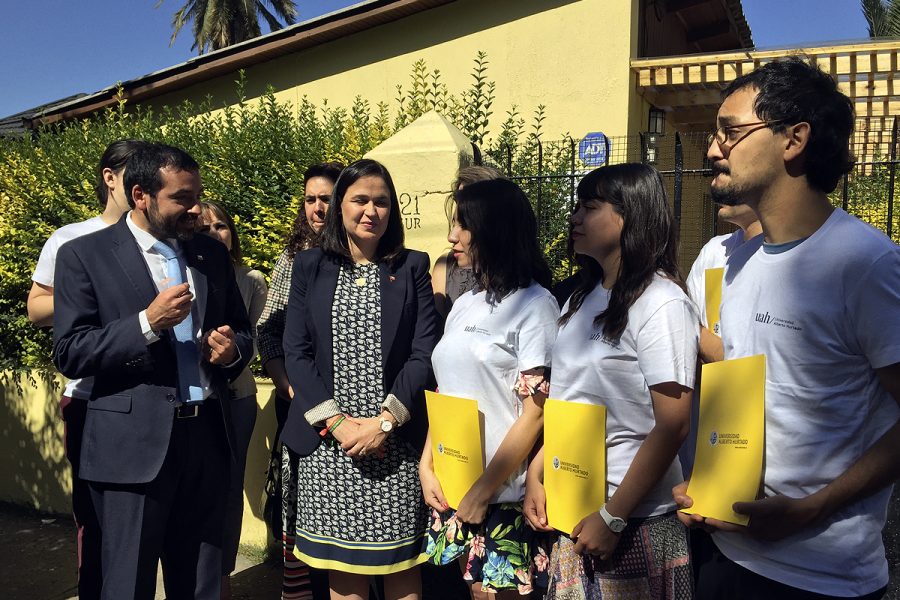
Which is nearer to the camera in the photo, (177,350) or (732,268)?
(732,268)

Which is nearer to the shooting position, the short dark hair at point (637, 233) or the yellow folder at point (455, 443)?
the short dark hair at point (637, 233)

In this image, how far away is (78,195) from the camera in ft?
21.7

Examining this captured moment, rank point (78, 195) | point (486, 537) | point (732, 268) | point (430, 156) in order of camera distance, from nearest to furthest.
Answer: point (732, 268), point (486, 537), point (430, 156), point (78, 195)

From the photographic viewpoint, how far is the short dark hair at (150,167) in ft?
9.34

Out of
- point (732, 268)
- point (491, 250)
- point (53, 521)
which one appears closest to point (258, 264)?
point (53, 521)

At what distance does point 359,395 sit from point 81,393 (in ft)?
4.09

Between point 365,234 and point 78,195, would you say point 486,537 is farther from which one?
point 78,195

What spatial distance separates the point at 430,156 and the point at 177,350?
73.9 inches

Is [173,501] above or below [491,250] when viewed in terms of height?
below

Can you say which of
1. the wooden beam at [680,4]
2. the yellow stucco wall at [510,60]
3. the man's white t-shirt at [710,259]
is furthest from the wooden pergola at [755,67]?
the man's white t-shirt at [710,259]

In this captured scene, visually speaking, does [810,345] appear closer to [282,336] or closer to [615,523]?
[615,523]

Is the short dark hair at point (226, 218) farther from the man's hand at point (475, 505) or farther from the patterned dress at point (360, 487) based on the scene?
the man's hand at point (475, 505)

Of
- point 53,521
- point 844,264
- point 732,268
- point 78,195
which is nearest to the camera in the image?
point 844,264

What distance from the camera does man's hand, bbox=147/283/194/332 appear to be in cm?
265
